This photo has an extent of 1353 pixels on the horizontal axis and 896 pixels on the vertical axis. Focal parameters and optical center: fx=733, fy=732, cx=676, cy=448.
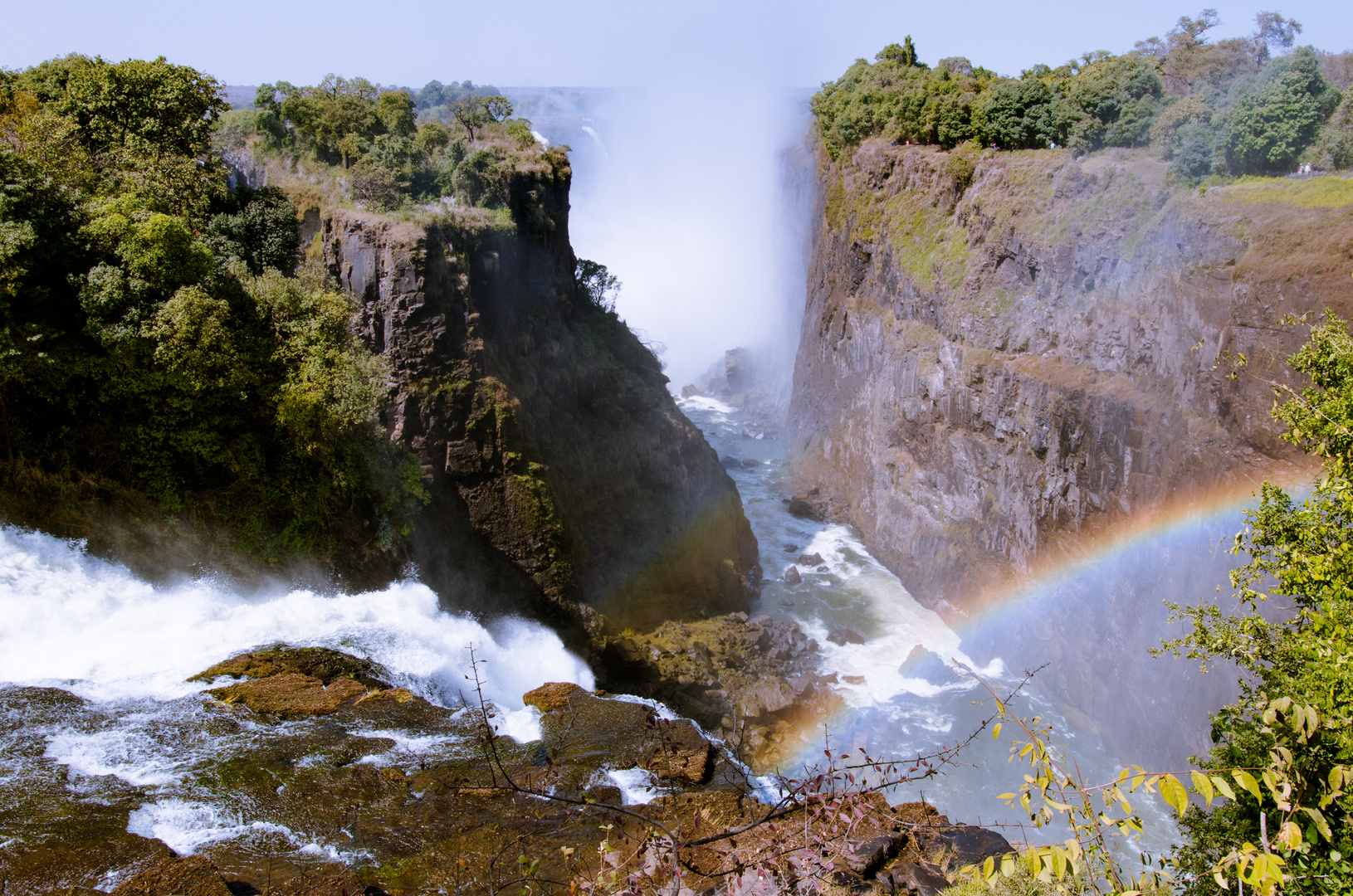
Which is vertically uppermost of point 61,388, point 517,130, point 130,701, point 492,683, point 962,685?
point 517,130

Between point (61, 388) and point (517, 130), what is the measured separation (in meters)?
21.5

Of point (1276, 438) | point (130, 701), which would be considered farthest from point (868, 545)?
point (130, 701)

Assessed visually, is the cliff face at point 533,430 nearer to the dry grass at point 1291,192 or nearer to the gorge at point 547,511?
the gorge at point 547,511

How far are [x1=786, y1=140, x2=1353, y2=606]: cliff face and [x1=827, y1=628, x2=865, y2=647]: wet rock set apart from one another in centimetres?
525

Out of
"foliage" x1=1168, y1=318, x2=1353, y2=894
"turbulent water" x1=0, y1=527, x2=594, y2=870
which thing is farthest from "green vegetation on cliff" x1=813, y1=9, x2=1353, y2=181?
"turbulent water" x1=0, y1=527, x2=594, y2=870

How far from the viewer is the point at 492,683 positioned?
20969 mm

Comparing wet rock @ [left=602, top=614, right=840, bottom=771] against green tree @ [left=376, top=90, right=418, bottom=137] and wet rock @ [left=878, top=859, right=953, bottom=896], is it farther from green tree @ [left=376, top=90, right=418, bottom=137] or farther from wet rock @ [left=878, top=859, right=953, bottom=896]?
green tree @ [left=376, top=90, right=418, bottom=137]

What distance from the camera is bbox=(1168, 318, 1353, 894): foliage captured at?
A: 8156 millimetres

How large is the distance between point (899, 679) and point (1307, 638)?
76.2 feet

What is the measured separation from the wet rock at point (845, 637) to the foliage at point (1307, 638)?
2219cm

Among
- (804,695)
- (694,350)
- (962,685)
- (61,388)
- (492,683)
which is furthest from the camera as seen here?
(694,350)

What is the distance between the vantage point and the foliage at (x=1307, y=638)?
8.16 m

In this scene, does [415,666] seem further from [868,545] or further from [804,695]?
[868,545]

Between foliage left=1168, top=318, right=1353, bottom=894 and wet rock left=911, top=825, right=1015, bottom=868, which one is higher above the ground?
foliage left=1168, top=318, right=1353, bottom=894
